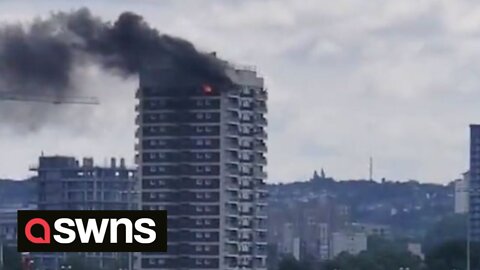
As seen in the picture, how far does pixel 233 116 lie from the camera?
526ft

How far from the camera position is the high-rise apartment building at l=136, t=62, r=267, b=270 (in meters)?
147

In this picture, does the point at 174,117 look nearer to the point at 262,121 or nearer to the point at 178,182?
the point at 178,182

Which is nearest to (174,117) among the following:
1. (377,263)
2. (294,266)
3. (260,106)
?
(260,106)

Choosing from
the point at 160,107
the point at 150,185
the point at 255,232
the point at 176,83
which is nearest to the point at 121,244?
the point at 176,83

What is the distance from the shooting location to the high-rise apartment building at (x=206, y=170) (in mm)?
147375

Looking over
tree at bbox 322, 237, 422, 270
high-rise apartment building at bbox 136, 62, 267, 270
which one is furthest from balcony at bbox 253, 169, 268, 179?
tree at bbox 322, 237, 422, 270

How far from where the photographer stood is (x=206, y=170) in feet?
513

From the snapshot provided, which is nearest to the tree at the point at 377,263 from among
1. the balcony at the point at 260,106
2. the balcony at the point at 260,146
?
the balcony at the point at 260,146

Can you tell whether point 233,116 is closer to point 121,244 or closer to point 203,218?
point 203,218

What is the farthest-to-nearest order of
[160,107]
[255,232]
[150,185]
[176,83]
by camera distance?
[255,232]
[150,185]
[160,107]
[176,83]

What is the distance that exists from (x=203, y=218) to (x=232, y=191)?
5.20 metres

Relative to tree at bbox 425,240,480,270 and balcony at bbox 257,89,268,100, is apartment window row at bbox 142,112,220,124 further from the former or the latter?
tree at bbox 425,240,480,270

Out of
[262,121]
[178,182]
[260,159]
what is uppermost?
[262,121]

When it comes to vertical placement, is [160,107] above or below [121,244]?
above
